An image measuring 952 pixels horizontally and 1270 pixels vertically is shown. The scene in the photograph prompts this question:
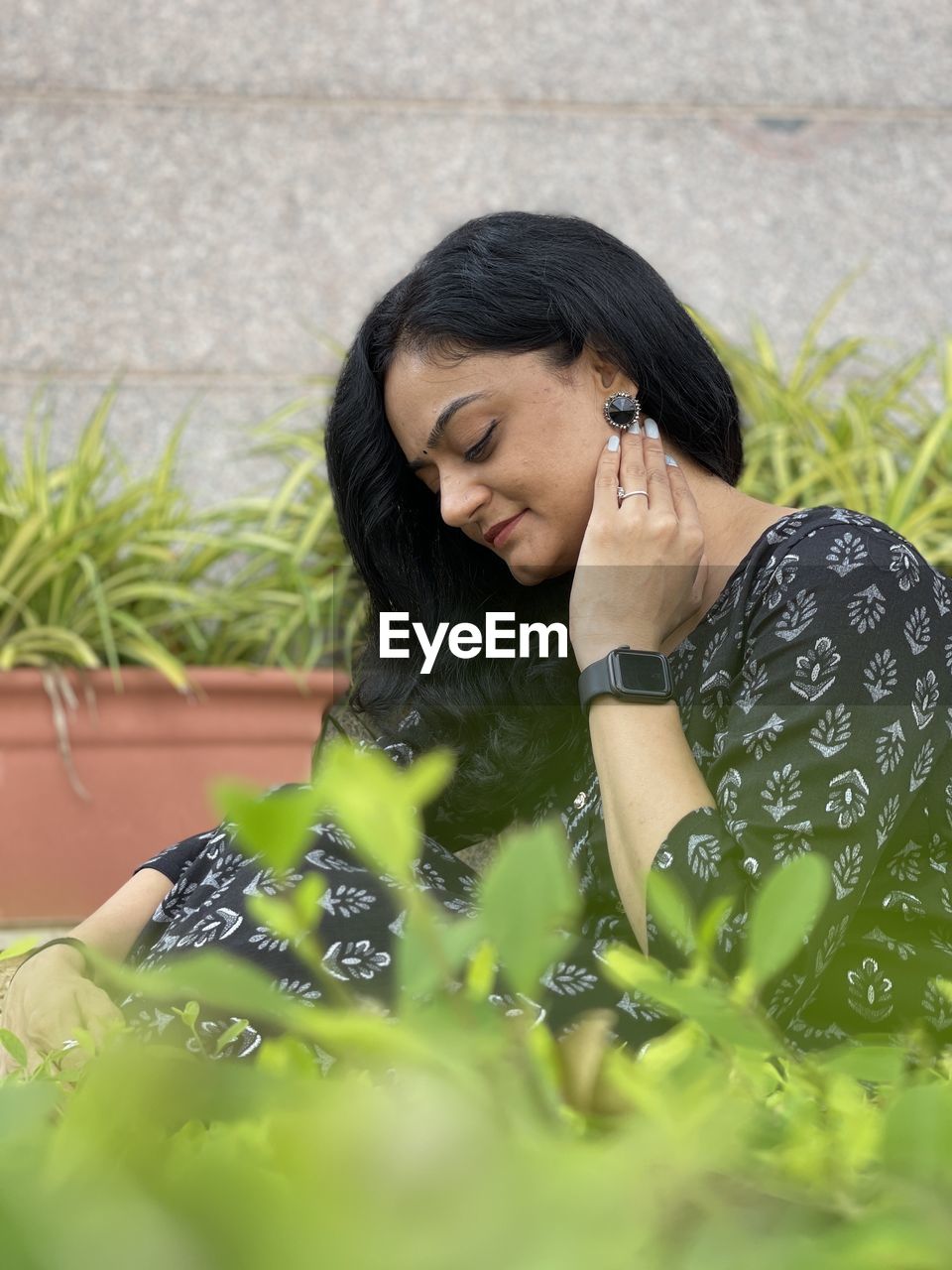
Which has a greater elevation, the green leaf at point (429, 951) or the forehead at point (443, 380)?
the green leaf at point (429, 951)

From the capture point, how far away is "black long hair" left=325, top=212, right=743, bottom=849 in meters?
1.72

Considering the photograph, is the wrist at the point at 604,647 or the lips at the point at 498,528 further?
the lips at the point at 498,528

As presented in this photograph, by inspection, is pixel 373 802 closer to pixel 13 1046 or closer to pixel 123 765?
pixel 13 1046

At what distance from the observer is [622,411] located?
5.59 feet

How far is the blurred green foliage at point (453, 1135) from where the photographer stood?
169 mm

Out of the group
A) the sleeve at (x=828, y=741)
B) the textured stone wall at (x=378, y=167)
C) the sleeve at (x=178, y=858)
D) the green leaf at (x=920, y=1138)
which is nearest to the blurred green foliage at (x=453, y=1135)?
the green leaf at (x=920, y=1138)

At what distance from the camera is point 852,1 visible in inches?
144

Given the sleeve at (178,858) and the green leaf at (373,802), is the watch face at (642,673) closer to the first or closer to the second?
the sleeve at (178,858)

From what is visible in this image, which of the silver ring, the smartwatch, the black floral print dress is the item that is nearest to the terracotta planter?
the black floral print dress

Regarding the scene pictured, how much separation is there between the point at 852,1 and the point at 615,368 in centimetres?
248

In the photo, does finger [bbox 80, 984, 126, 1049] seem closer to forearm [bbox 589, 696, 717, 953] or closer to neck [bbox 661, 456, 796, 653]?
forearm [bbox 589, 696, 717, 953]

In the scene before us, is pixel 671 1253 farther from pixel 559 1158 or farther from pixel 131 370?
pixel 131 370

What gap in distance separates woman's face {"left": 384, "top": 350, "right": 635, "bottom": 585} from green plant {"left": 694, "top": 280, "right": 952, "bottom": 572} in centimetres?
117

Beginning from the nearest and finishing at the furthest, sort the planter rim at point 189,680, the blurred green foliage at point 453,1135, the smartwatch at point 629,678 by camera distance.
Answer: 1. the blurred green foliage at point 453,1135
2. the smartwatch at point 629,678
3. the planter rim at point 189,680
